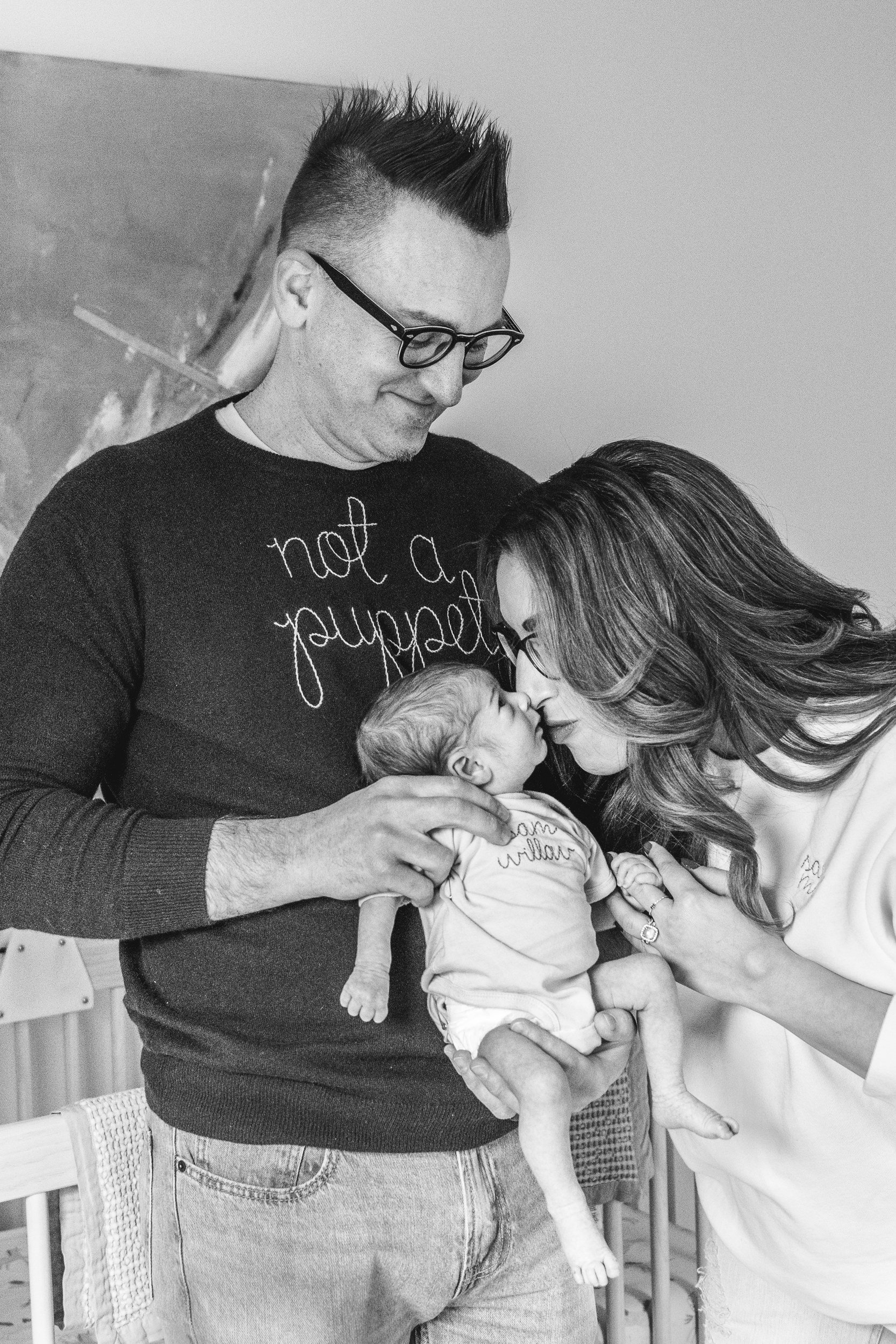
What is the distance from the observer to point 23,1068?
196 cm

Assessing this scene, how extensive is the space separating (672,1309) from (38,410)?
1754 mm

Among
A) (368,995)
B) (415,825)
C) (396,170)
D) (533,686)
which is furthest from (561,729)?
(396,170)

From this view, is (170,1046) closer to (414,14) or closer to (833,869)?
(833,869)

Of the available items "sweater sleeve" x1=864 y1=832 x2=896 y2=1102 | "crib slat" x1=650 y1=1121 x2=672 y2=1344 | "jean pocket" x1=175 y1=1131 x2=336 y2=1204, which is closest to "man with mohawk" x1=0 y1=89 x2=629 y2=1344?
"jean pocket" x1=175 y1=1131 x2=336 y2=1204

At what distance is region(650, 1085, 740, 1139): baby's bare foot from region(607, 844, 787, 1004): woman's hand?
113 millimetres

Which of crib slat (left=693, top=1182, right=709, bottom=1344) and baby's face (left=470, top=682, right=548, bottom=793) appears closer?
baby's face (left=470, top=682, right=548, bottom=793)

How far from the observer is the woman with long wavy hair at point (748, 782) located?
4.35 ft

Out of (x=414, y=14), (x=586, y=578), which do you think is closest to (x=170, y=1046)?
(x=586, y=578)

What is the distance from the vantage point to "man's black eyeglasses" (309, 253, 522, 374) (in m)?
1.40

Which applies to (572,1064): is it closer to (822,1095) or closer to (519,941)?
(519,941)

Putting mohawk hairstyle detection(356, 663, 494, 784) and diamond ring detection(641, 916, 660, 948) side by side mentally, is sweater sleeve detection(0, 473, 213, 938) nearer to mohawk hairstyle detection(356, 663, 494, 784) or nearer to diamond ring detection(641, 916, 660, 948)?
mohawk hairstyle detection(356, 663, 494, 784)

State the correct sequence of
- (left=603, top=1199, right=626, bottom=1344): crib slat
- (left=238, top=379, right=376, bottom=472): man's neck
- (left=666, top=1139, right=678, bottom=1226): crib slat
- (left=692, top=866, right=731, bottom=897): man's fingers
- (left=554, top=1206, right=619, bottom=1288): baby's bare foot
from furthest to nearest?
(left=666, top=1139, right=678, bottom=1226): crib slat, (left=603, top=1199, right=626, bottom=1344): crib slat, (left=238, top=379, right=376, bottom=472): man's neck, (left=692, top=866, right=731, bottom=897): man's fingers, (left=554, top=1206, right=619, bottom=1288): baby's bare foot

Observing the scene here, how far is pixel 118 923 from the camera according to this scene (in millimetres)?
1282

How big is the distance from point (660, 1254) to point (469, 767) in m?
0.94
